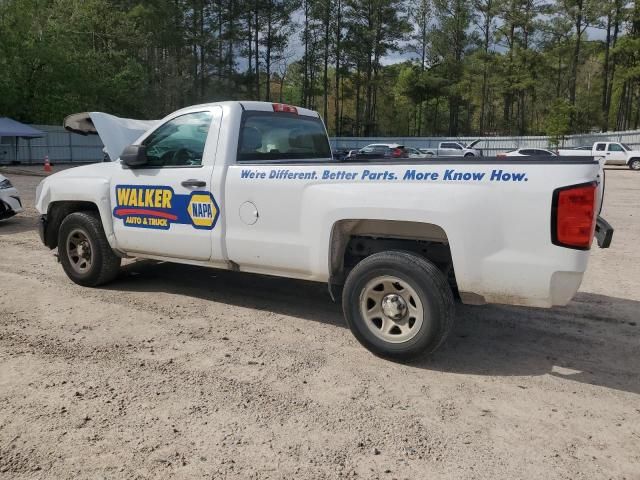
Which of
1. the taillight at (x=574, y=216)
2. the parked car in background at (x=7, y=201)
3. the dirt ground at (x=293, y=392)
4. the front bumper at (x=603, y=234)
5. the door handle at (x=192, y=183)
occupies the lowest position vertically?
the dirt ground at (x=293, y=392)

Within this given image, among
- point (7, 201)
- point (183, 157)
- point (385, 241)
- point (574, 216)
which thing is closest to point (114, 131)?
point (183, 157)

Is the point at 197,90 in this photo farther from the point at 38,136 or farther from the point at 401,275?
the point at 401,275

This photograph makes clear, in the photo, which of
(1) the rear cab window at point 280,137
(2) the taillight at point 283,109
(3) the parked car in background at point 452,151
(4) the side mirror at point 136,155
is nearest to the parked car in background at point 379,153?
(1) the rear cab window at point 280,137

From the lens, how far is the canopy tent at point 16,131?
31.3 metres

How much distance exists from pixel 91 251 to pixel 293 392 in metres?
3.30

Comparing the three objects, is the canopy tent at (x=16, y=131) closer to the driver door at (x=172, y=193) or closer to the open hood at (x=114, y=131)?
the open hood at (x=114, y=131)

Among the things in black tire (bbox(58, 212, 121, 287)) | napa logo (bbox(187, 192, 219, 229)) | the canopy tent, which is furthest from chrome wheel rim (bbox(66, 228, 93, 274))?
the canopy tent

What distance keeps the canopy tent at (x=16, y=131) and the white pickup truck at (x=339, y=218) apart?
2927 centimetres

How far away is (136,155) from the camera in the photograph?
527cm

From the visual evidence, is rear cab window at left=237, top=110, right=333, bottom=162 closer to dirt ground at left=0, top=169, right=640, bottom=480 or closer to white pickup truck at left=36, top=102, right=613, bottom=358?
white pickup truck at left=36, top=102, right=613, bottom=358

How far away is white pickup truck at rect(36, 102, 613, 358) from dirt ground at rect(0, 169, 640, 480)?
51 cm

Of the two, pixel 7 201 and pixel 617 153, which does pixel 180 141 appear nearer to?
pixel 7 201

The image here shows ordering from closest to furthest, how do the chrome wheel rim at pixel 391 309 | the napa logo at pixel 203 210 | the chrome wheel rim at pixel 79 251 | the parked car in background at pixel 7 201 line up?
the chrome wheel rim at pixel 391 309, the napa logo at pixel 203 210, the chrome wheel rim at pixel 79 251, the parked car in background at pixel 7 201

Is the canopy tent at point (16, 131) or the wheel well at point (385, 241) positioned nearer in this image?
the wheel well at point (385, 241)
